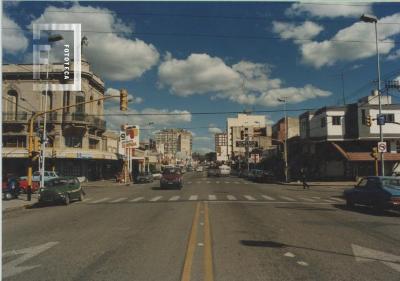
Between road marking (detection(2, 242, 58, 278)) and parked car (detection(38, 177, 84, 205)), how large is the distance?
12735 millimetres

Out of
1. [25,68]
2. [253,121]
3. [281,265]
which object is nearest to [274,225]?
[281,265]

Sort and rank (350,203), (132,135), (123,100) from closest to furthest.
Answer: (350,203), (123,100), (132,135)

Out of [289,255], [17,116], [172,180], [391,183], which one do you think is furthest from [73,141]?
[289,255]

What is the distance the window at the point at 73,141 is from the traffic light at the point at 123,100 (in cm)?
3100

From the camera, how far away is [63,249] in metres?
10.0

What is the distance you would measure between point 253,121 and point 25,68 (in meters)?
135

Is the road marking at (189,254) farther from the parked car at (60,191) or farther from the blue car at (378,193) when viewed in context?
the parked car at (60,191)

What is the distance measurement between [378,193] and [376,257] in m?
10.1

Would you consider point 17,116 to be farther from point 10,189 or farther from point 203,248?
point 203,248

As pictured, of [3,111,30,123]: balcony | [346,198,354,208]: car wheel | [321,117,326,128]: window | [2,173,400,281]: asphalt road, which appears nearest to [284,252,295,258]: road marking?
[2,173,400,281]: asphalt road

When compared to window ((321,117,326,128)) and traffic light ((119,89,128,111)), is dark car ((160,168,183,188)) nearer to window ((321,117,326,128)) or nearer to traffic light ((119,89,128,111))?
traffic light ((119,89,128,111))

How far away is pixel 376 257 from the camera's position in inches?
354

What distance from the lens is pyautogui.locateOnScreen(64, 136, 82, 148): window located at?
53956 millimetres

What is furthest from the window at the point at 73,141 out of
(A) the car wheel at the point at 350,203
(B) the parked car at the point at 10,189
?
(A) the car wheel at the point at 350,203
